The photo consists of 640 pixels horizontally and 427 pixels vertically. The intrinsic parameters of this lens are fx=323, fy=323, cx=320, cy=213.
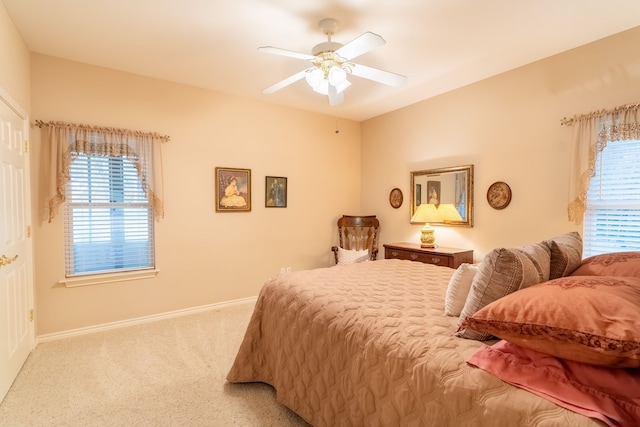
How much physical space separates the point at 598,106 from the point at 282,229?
355 centimetres

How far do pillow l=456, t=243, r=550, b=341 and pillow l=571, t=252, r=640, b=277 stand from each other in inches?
16.2

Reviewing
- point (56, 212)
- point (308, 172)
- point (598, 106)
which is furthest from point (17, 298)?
point (598, 106)

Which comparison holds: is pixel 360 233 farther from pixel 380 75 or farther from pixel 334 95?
pixel 380 75

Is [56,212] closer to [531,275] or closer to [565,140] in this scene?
[531,275]

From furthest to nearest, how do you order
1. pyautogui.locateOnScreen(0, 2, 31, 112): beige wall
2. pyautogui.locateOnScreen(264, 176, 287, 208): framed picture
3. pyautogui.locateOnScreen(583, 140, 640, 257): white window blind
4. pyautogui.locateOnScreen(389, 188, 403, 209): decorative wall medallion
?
1. pyautogui.locateOnScreen(389, 188, 403, 209): decorative wall medallion
2. pyautogui.locateOnScreen(264, 176, 287, 208): framed picture
3. pyautogui.locateOnScreen(583, 140, 640, 257): white window blind
4. pyautogui.locateOnScreen(0, 2, 31, 112): beige wall

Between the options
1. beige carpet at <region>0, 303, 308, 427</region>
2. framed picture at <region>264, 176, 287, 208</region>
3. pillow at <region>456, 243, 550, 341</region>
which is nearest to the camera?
pillow at <region>456, 243, 550, 341</region>

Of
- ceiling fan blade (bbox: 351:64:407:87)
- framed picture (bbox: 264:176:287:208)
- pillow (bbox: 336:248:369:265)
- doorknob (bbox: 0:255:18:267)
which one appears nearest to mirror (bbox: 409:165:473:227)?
pillow (bbox: 336:248:369:265)

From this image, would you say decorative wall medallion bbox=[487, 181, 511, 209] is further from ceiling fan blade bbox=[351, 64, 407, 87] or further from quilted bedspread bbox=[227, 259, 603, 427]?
ceiling fan blade bbox=[351, 64, 407, 87]

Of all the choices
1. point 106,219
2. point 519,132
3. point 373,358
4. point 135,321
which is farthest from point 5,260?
point 519,132

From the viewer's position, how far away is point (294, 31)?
101 inches

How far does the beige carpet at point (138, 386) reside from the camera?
197 centimetres

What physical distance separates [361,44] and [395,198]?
2742 millimetres

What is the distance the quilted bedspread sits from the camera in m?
1.04

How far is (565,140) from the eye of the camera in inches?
115
